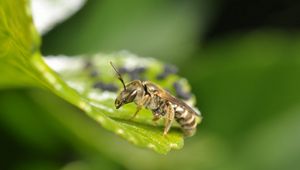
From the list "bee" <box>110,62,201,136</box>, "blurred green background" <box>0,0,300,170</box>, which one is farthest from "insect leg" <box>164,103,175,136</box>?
"blurred green background" <box>0,0,300,170</box>

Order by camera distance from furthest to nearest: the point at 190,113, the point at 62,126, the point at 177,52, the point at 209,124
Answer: the point at 177,52 → the point at 209,124 → the point at 62,126 → the point at 190,113

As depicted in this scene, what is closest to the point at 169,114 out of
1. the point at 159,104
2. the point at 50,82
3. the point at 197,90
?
the point at 159,104

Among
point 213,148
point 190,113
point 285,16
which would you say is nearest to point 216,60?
point 213,148

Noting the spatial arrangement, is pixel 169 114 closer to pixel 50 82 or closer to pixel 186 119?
pixel 186 119

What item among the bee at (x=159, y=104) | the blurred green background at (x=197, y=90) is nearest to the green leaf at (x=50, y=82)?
the bee at (x=159, y=104)

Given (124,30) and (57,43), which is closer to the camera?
(57,43)

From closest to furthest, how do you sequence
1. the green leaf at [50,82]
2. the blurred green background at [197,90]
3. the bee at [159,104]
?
the green leaf at [50,82], the bee at [159,104], the blurred green background at [197,90]

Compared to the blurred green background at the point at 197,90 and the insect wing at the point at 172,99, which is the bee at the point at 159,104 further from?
the blurred green background at the point at 197,90

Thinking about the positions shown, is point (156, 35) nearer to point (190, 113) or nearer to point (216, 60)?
point (216, 60)
